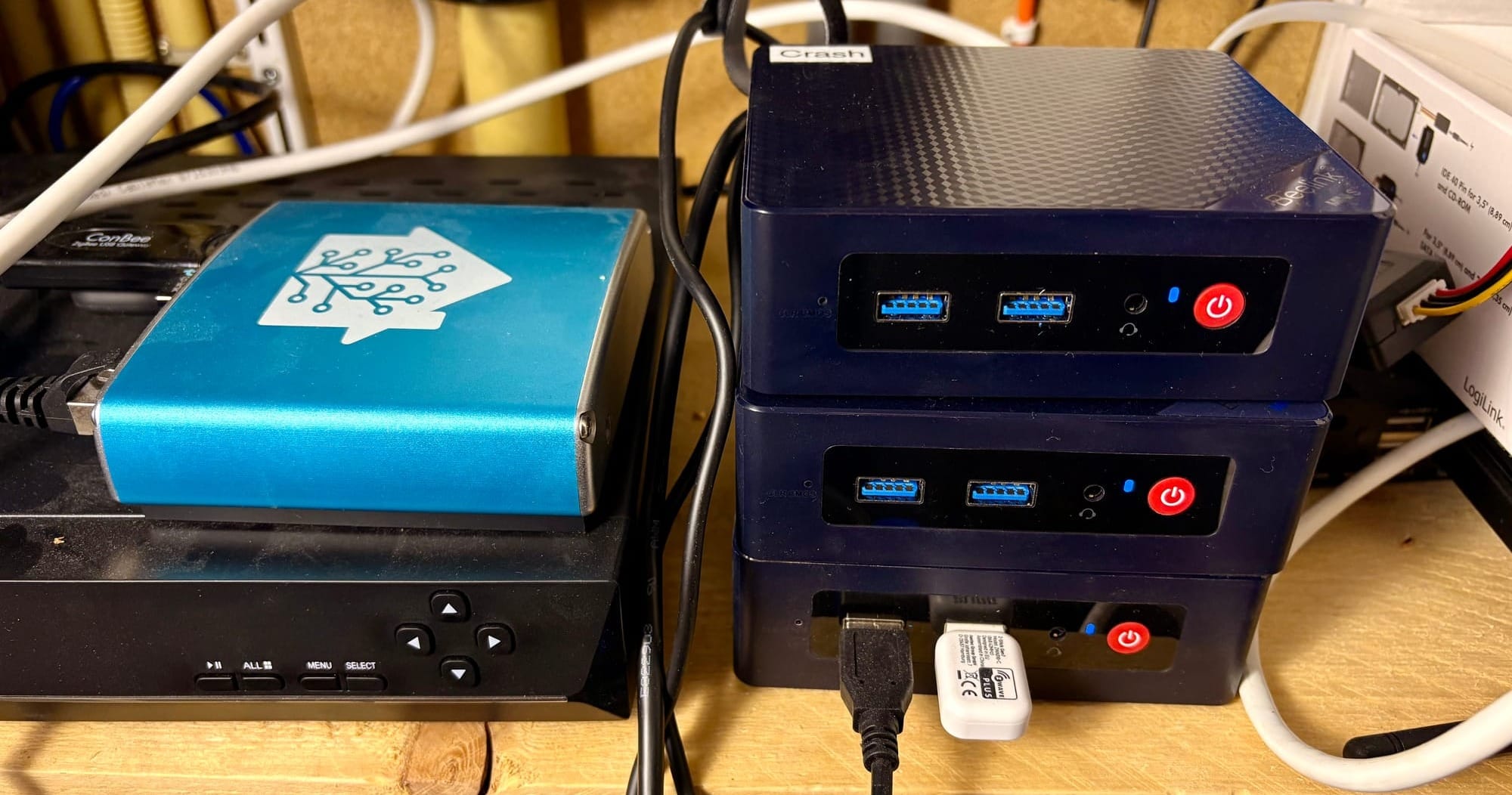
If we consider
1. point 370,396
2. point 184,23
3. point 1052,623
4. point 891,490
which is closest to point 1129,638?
point 1052,623

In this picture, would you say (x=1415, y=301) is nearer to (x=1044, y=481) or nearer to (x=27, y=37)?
(x=1044, y=481)

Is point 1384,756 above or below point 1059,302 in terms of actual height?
below

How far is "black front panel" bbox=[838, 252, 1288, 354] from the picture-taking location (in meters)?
0.39

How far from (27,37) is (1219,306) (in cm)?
91

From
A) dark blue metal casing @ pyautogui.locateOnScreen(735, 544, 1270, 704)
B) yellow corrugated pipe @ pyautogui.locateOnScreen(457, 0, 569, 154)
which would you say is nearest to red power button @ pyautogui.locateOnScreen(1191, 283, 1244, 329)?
dark blue metal casing @ pyautogui.locateOnScreen(735, 544, 1270, 704)

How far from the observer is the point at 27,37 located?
82 cm

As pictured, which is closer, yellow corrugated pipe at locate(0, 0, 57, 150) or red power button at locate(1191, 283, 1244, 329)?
red power button at locate(1191, 283, 1244, 329)

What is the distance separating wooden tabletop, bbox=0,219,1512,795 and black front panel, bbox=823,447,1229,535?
0.37 ft

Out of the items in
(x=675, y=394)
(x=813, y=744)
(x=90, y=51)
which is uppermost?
(x=90, y=51)

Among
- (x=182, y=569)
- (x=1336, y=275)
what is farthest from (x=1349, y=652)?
(x=182, y=569)

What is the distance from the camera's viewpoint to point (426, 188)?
2.43ft

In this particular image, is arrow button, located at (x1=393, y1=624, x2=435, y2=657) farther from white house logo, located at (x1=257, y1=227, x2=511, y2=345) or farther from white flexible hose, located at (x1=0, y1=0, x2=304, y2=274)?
white flexible hose, located at (x1=0, y1=0, x2=304, y2=274)

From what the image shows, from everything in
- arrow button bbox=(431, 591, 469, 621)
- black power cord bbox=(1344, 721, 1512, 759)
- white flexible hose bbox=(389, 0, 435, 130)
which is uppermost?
white flexible hose bbox=(389, 0, 435, 130)

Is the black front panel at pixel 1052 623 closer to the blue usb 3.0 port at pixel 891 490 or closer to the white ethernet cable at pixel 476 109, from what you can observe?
the blue usb 3.0 port at pixel 891 490
